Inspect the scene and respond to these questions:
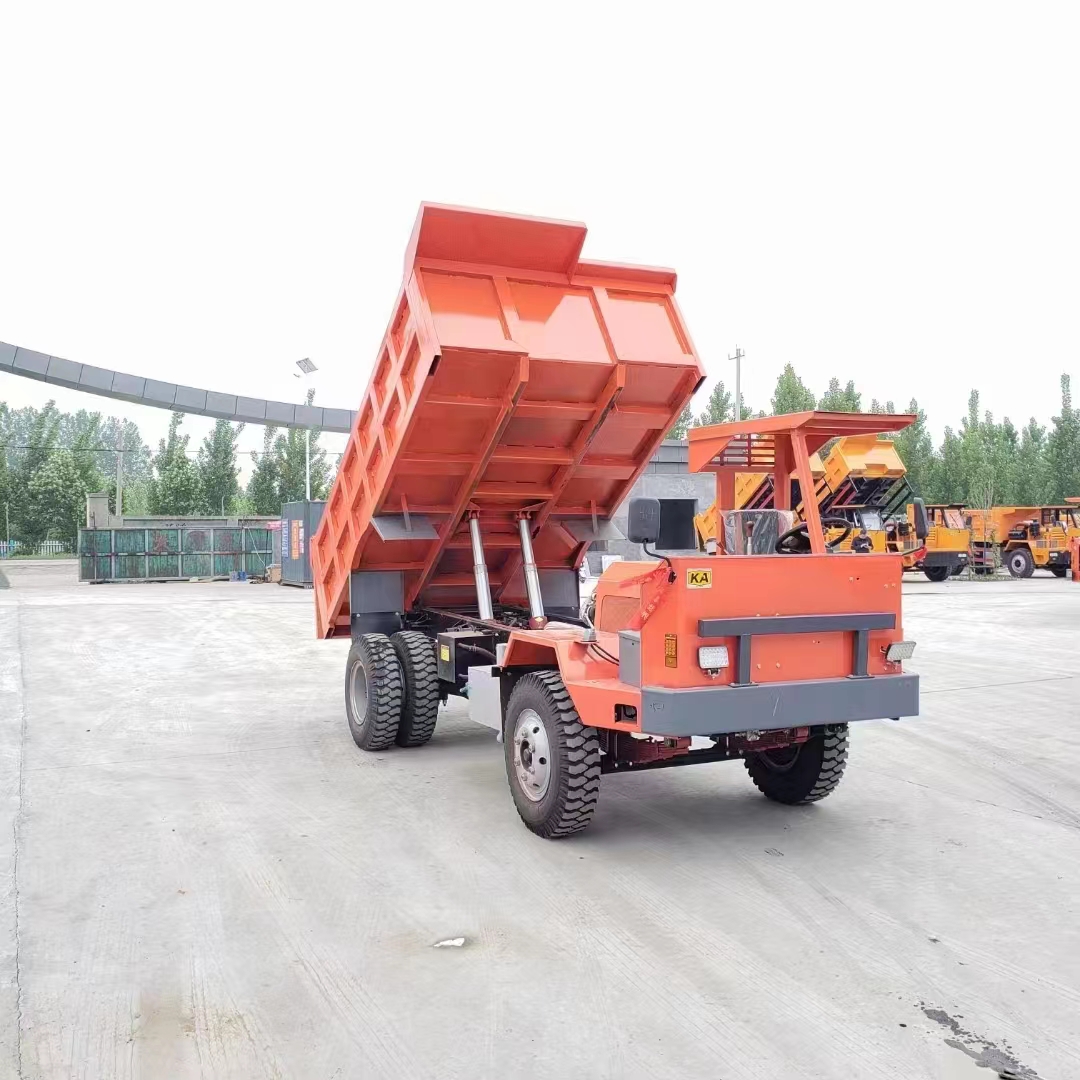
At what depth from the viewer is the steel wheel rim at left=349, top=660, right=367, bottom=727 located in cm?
806

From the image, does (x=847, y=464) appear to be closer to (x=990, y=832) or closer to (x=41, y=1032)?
(x=990, y=832)

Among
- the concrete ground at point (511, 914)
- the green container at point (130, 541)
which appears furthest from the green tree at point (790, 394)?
the concrete ground at point (511, 914)

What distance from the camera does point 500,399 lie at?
663 cm

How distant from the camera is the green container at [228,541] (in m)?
35.9

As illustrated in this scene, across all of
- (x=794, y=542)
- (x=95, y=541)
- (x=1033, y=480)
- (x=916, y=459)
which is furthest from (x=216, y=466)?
(x=794, y=542)

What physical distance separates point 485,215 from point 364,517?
2558mm

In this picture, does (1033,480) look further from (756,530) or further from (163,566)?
(756,530)

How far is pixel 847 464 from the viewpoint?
77.8ft

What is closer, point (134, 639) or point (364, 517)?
point (364, 517)

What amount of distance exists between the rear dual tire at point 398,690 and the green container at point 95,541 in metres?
28.4

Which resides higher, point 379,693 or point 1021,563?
point 1021,563

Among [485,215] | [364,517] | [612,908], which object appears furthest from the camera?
[364,517]

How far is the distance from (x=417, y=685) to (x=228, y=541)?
99.3 ft

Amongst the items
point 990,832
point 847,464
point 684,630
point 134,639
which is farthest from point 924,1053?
point 847,464
